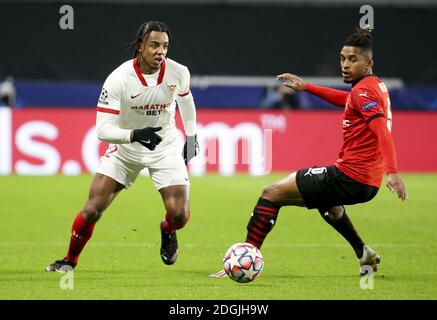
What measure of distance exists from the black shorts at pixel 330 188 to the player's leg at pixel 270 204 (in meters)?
0.09

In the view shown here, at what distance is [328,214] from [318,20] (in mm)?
17170

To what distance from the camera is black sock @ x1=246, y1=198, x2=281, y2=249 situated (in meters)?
8.45

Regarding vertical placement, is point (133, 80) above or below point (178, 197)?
above

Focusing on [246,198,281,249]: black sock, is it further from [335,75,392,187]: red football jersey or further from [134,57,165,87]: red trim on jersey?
[134,57,165,87]: red trim on jersey

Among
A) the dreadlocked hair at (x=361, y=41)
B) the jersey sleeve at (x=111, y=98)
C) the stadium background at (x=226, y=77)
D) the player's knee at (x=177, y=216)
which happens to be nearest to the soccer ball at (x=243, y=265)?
the player's knee at (x=177, y=216)

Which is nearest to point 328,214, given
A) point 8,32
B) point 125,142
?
point 125,142

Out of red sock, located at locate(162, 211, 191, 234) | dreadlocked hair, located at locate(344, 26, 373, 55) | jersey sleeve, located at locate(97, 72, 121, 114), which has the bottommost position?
→ red sock, located at locate(162, 211, 191, 234)

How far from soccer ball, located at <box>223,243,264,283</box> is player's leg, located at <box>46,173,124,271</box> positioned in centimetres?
126

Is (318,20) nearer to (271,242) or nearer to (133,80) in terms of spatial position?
(271,242)

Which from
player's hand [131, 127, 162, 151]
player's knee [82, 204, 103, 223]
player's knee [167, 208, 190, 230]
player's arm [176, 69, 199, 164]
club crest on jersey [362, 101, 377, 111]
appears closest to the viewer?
club crest on jersey [362, 101, 377, 111]

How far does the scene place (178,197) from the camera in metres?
9.02

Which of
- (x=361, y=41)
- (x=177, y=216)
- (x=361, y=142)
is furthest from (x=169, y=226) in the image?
(x=361, y=41)

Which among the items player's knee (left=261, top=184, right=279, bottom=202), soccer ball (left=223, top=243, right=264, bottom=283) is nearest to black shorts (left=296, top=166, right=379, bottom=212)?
player's knee (left=261, top=184, right=279, bottom=202)
